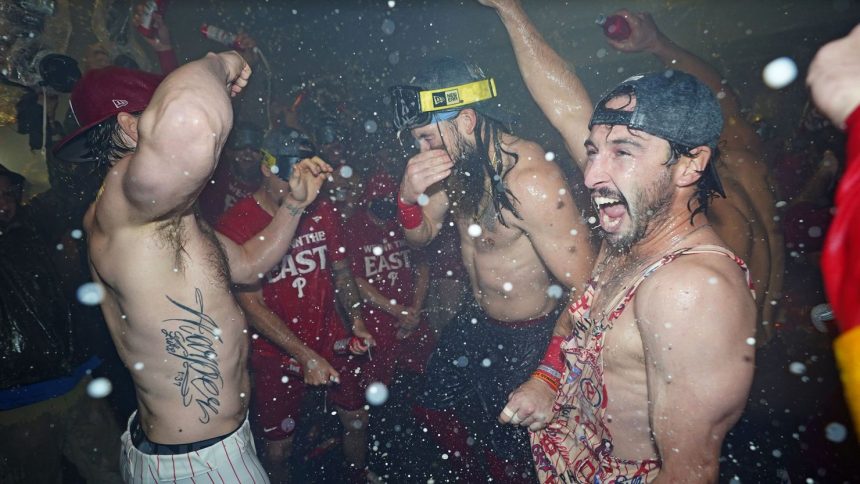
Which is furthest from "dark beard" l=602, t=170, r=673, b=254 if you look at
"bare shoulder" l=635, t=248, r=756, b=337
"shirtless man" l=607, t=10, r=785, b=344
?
"shirtless man" l=607, t=10, r=785, b=344

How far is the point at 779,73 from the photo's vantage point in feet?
16.1

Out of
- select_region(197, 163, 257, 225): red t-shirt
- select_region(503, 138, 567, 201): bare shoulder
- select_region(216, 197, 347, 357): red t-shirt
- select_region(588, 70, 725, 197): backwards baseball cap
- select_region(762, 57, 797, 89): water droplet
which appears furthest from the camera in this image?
select_region(197, 163, 257, 225): red t-shirt

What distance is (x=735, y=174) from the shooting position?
3.44 meters

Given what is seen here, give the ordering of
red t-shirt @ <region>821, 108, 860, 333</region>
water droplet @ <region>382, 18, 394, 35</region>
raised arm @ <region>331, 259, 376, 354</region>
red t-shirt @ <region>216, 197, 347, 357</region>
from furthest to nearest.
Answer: water droplet @ <region>382, 18, 394, 35</region>
raised arm @ <region>331, 259, 376, 354</region>
red t-shirt @ <region>216, 197, 347, 357</region>
red t-shirt @ <region>821, 108, 860, 333</region>

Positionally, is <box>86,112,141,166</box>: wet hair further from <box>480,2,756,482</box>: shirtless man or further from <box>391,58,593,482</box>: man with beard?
<box>480,2,756,482</box>: shirtless man

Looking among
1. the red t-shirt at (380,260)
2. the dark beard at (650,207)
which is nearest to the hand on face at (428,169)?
the red t-shirt at (380,260)

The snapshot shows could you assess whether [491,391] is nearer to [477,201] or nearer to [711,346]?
[477,201]

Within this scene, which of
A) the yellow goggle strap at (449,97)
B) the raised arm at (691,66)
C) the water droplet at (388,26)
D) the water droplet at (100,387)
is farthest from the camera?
the water droplet at (388,26)

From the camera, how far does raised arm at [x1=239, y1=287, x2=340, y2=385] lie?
3.86 metres

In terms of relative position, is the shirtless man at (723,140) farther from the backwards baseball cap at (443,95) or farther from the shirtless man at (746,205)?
the backwards baseball cap at (443,95)

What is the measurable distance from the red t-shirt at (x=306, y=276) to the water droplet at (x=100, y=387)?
1.59m

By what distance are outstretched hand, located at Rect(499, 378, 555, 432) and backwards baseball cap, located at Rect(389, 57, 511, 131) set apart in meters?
2.18

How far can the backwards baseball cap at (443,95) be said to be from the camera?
3346 millimetres

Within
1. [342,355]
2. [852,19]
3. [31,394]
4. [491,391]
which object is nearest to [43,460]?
[31,394]
